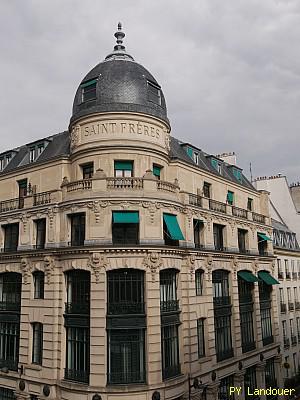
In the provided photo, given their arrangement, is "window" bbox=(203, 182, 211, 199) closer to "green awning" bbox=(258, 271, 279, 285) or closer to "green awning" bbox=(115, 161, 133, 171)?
"green awning" bbox=(115, 161, 133, 171)

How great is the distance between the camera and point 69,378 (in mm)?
23453

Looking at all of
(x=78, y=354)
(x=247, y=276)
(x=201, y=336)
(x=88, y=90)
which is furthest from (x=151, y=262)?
(x=247, y=276)

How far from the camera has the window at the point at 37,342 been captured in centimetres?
2577

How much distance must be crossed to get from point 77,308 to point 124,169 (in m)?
9.06

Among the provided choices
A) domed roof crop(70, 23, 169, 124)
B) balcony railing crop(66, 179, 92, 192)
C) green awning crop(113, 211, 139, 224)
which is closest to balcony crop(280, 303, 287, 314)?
green awning crop(113, 211, 139, 224)

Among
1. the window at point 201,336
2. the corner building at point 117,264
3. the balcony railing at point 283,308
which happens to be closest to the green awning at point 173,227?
the corner building at point 117,264

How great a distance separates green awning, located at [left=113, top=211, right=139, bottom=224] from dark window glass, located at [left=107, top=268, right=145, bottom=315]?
282 cm

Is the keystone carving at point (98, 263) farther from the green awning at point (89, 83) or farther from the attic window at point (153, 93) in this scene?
the green awning at point (89, 83)

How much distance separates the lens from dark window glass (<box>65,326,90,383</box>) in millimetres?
22859

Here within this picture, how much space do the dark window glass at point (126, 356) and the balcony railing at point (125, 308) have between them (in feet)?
3.31

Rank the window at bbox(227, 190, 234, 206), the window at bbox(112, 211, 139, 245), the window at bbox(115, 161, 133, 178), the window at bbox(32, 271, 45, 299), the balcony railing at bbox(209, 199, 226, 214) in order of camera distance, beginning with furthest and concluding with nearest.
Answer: the window at bbox(227, 190, 234, 206), the balcony railing at bbox(209, 199, 226, 214), the window at bbox(32, 271, 45, 299), the window at bbox(115, 161, 133, 178), the window at bbox(112, 211, 139, 245)

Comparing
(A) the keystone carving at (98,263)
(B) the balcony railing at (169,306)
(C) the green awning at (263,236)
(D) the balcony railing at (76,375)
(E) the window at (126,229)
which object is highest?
(C) the green awning at (263,236)

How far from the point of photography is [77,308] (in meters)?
23.9

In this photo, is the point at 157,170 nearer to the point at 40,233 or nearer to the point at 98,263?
the point at 98,263
